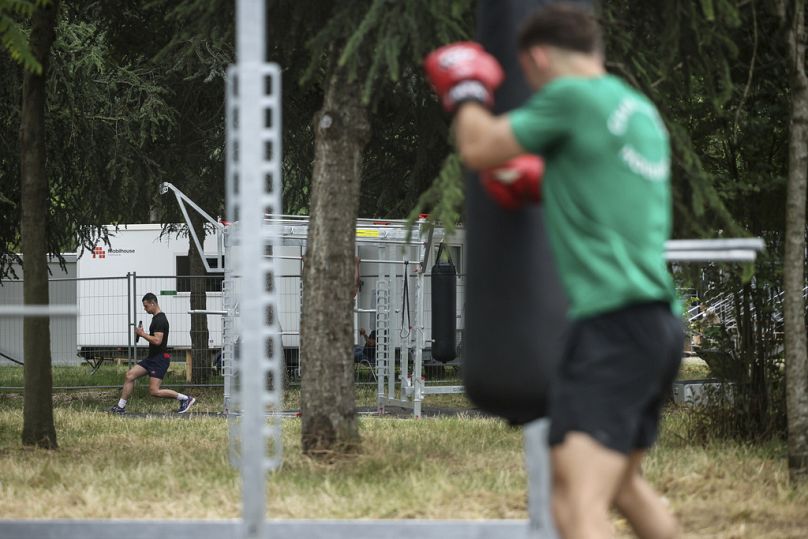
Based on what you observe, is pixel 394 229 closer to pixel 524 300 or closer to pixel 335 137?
pixel 335 137

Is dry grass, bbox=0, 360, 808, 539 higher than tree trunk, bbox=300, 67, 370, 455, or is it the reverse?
tree trunk, bbox=300, 67, 370, 455

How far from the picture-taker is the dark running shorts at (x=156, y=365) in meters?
15.6

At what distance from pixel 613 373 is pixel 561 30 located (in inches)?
39.1

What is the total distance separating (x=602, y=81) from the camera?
3.43m

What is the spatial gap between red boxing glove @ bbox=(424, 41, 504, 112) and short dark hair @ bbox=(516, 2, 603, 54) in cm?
15

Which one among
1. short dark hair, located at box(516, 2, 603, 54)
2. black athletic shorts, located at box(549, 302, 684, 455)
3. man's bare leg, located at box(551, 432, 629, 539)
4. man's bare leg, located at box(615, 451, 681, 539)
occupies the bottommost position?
man's bare leg, located at box(615, 451, 681, 539)

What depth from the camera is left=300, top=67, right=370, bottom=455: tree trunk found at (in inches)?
352

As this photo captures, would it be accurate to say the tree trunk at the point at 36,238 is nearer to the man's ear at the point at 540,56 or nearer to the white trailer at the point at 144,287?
the man's ear at the point at 540,56

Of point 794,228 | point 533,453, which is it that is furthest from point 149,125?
point 533,453

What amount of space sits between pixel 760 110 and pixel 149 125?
32.0 feet

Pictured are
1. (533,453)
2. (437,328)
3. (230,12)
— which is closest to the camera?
(533,453)

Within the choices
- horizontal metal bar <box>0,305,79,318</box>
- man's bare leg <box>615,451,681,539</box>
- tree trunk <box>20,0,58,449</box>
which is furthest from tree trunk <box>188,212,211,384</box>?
man's bare leg <box>615,451,681,539</box>

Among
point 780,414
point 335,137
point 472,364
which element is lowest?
point 780,414

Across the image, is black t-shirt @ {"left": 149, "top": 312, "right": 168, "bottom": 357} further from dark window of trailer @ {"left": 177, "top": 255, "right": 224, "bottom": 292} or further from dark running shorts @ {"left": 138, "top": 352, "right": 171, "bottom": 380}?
dark window of trailer @ {"left": 177, "top": 255, "right": 224, "bottom": 292}
